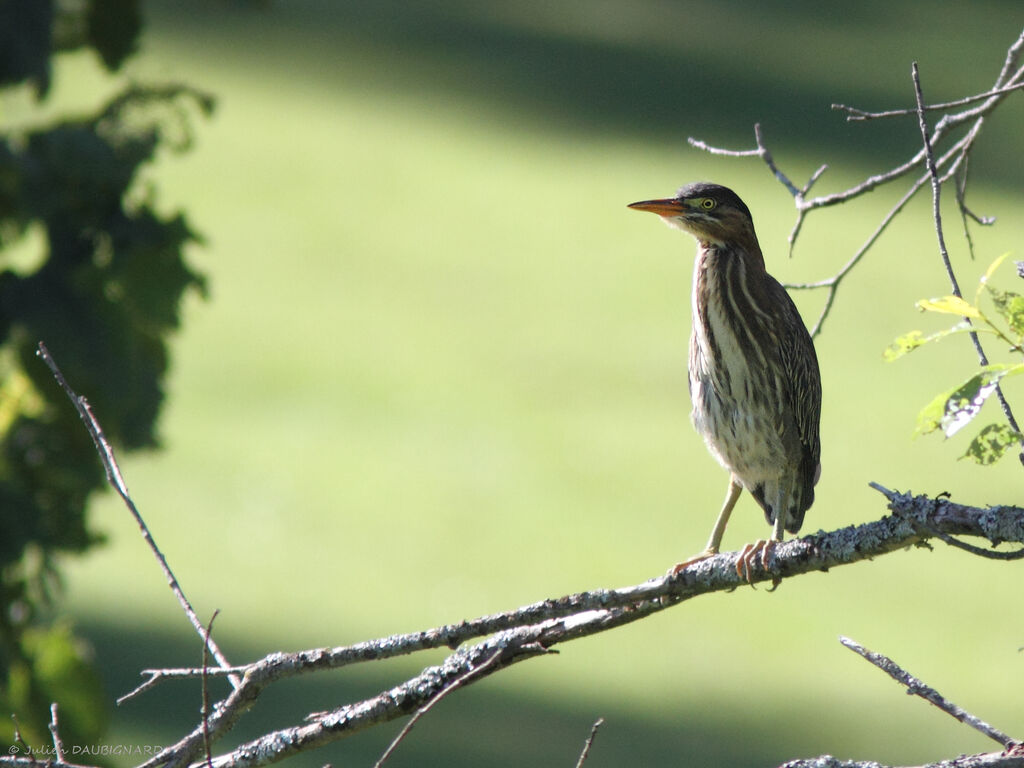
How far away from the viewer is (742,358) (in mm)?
2953

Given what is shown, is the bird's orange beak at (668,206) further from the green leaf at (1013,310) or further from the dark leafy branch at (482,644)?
the green leaf at (1013,310)

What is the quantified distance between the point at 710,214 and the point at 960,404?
53.5 inches

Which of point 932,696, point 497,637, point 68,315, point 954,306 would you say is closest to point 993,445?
point 954,306

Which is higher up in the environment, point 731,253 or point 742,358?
point 731,253

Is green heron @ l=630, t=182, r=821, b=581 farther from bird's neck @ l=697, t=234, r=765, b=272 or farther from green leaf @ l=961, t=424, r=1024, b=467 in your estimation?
green leaf @ l=961, t=424, r=1024, b=467

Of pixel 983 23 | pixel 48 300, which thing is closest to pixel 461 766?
pixel 48 300

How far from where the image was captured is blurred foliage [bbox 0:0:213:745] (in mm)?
3379

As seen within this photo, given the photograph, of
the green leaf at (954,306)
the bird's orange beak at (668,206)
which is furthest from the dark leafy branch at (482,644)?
the bird's orange beak at (668,206)

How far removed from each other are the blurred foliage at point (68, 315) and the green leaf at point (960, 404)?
2.22 m

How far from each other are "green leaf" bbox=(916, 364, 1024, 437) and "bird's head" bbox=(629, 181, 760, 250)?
50.4 inches

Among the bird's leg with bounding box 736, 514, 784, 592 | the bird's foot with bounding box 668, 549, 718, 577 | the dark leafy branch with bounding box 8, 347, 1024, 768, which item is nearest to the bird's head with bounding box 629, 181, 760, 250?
the bird's foot with bounding box 668, 549, 718, 577

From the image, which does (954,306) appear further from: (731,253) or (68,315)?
(68,315)

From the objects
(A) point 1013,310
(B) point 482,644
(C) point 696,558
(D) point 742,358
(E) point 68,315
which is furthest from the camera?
(E) point 68,315

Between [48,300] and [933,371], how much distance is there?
8050 mm
